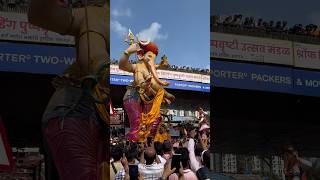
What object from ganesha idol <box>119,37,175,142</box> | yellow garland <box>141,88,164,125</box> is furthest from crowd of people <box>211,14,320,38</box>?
yellow garland <box>141,88,164,125</box>

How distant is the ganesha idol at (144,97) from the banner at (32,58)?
4.67 m

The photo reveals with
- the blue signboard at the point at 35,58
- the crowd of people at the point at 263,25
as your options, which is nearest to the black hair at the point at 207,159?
the crowd of people at the point at 263,25

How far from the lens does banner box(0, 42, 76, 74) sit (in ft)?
7.54

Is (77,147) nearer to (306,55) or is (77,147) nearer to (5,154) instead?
(5,154)

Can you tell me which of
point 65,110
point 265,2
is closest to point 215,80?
point 265,2

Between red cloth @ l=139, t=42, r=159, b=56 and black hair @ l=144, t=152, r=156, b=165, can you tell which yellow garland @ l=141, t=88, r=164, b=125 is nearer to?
red cloth @ l=139, t=42, r=159, b=56

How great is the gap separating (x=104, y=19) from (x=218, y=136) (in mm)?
Result: 986

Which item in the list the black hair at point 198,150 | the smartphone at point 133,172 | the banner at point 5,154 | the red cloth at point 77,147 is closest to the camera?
the banner at point 5,154

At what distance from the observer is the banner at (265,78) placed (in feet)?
9.58

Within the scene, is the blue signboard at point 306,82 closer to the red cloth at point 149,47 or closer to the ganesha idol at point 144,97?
the red cloth at point 149,47

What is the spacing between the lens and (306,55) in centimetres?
315

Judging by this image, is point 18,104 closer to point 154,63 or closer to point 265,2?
point 265,2

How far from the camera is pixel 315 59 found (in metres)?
3.18

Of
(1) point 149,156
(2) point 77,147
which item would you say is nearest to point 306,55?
(1) point 149,156
